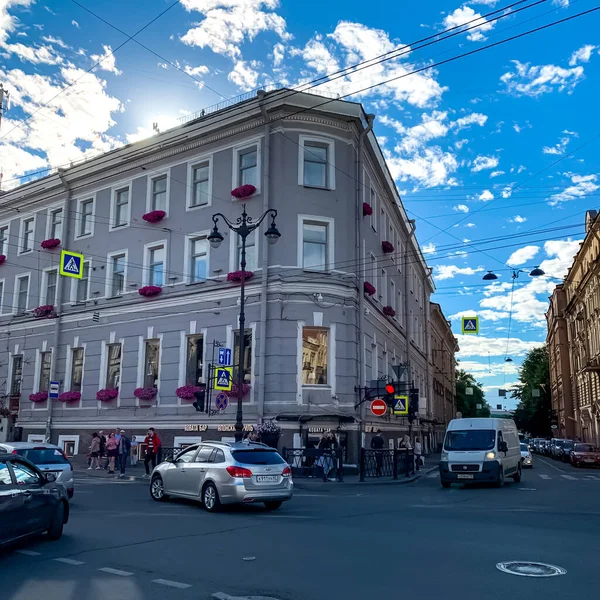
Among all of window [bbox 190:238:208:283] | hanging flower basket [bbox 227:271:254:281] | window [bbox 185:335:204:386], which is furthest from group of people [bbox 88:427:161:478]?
window [bbox 190:238:208:283]

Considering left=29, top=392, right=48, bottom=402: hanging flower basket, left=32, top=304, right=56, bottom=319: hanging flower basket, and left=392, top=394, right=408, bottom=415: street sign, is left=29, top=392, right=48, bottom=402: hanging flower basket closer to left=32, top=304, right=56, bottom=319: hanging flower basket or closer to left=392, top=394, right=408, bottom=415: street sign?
left=32, top=304, right=56, bottom=319: hanging flower basket

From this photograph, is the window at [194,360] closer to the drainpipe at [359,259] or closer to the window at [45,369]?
the drainpipe at [359,259]

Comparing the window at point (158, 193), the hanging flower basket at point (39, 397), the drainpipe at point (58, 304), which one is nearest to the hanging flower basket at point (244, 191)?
the window at point (158, 193)

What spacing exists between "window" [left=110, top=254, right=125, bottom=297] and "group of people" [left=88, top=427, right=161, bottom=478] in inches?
279

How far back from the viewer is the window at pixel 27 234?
3750 cm

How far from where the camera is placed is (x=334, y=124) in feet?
95.1

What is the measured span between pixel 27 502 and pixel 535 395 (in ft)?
295

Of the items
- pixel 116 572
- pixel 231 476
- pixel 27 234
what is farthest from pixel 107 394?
pixel 116 572

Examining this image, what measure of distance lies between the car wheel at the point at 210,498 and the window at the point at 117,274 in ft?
66.1

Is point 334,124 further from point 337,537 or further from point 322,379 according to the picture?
point 337,537

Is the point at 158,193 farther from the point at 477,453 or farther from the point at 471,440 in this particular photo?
the point at 477,453

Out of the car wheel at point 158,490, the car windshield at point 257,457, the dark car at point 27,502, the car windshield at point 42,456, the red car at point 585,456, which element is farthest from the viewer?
the red car at point 585,456

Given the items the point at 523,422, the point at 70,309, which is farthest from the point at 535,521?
the point at 523,422

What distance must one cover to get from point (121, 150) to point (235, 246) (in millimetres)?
9615
